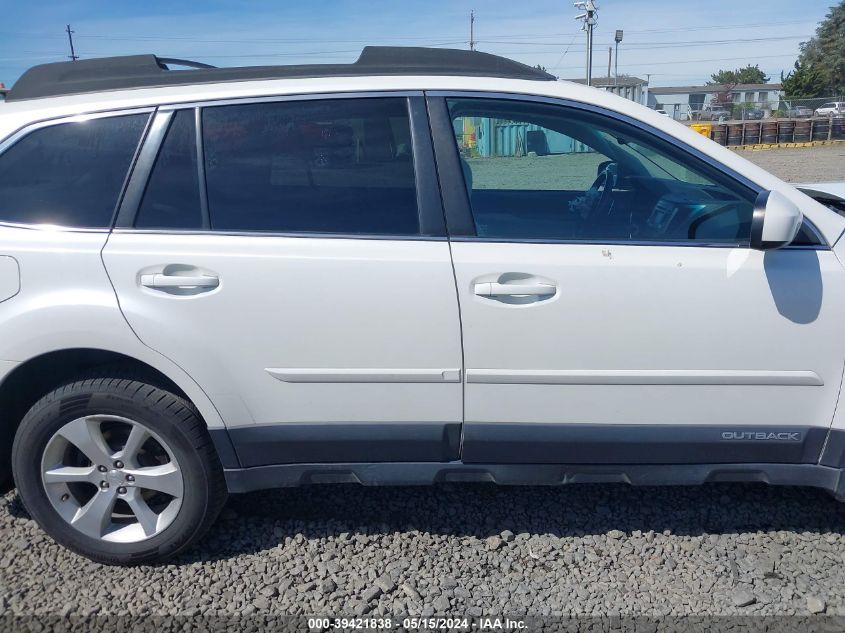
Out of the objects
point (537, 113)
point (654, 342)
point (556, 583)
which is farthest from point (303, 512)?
point (537, 113)

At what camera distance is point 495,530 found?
118 inches

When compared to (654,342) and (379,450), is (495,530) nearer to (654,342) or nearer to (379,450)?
(379,450)

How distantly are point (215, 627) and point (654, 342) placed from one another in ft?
5.85

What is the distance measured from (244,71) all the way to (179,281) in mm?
858

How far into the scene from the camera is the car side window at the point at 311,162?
2.58 m

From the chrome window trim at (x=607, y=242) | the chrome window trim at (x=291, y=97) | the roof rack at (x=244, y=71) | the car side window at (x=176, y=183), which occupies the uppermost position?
the roof rack at (x=244, y=71)

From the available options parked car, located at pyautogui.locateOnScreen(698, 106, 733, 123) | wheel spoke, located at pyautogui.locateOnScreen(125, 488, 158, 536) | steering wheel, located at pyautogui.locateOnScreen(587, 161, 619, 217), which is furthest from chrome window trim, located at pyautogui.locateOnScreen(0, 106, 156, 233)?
parked car, located at pyautogui.locateOnScreen(698, 106, 733, 123)

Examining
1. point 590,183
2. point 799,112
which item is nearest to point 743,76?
point 799,112

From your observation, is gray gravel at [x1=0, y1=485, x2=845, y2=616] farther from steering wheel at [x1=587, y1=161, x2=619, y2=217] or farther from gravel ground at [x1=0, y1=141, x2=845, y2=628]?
steering wheel at [x1=587, y1=161, x2=619, y2=217]

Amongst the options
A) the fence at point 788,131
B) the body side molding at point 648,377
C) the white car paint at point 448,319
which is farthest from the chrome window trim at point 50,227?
the fence at point 788,131

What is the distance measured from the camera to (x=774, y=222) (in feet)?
7.61

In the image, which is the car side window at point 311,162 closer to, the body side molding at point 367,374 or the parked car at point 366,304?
the parked car at point 366,304

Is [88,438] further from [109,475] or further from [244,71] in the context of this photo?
[244,71]

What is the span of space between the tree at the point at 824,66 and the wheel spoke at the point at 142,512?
79.5m
